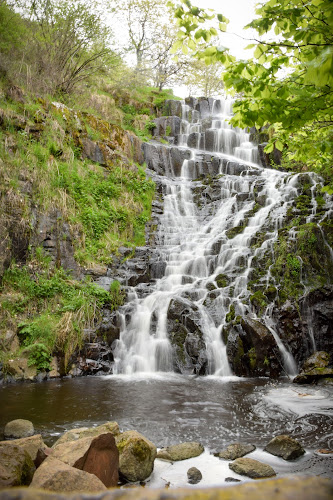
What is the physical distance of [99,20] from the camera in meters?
14.8

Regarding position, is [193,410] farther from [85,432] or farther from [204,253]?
[204,253]

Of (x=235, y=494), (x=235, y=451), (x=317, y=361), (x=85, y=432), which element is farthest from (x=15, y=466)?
(x=317, y=361)

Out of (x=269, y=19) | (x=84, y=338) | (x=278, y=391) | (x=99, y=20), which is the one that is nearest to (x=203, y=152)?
(x=99, y=20)

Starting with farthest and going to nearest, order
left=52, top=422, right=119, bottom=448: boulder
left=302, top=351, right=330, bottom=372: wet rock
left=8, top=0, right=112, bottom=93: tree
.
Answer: left=8, top=0, right=112, bottom=93: tree → left=302, top=351, right=330, bottom=372: wet rock → left=52, top=422, right=119, bottom=448: boulder

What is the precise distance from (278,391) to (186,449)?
3.53 meters

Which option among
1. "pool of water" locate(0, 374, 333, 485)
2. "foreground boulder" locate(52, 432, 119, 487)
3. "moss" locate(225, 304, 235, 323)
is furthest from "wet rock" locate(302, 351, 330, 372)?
"foreground boulder" locate(52, 432, 119, 487)

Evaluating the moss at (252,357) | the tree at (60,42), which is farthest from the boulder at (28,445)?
the tree at (60,42)

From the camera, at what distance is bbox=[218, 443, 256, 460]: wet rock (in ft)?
13.4

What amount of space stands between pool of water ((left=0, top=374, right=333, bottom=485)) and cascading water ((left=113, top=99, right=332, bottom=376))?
113cm

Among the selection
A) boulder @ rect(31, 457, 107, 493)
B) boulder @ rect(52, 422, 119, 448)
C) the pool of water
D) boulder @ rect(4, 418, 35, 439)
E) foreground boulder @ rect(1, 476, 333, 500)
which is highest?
foreground boulder @ rect(1, 476, 333, 500)

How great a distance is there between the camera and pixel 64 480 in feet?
8.63

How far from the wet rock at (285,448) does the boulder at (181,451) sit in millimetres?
883

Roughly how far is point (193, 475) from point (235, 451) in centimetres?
80

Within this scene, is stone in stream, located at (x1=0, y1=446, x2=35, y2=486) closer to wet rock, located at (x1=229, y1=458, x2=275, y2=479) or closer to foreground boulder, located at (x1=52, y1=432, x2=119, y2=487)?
foreground boulder, located at (x1=52, y1=432, x2=119, y2=487)
